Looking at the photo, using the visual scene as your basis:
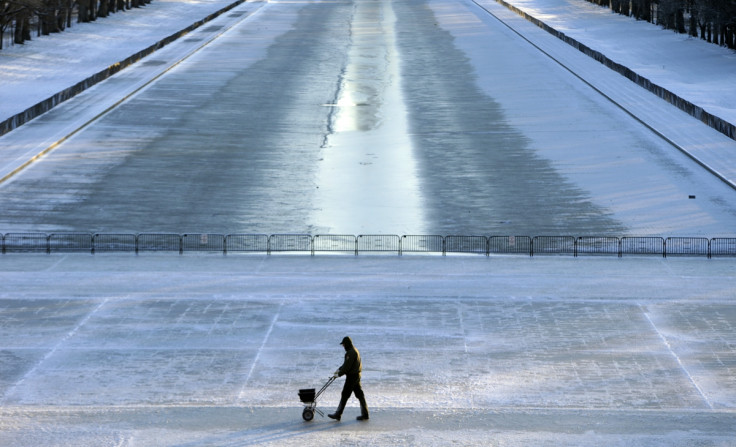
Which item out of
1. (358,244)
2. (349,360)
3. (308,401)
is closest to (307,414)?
(308,401)

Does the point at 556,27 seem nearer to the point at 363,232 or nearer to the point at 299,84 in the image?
the point at 299,84

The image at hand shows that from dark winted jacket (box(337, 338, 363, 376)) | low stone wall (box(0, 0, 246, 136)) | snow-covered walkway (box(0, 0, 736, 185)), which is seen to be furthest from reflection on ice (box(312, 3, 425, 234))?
dark winted jacket (box(337, 338, 363, 376))

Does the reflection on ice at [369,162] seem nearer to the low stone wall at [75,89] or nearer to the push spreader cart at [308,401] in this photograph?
the low stone wall at [75,89]

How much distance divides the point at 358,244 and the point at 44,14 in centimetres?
5679

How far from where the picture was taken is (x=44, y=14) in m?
86.4

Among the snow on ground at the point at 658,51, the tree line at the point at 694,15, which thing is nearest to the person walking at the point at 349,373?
the snow on ground at the point at 658,51

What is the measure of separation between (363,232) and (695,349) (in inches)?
585

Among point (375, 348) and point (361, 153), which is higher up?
point (375, 348)

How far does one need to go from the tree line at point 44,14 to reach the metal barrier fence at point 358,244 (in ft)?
160

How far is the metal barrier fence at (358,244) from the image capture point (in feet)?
112

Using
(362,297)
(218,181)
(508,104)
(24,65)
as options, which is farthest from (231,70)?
(362,297)

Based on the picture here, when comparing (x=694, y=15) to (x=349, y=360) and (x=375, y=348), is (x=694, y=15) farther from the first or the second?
(x=349, y=360)

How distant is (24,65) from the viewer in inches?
3083

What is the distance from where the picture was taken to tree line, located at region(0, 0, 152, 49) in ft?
277
